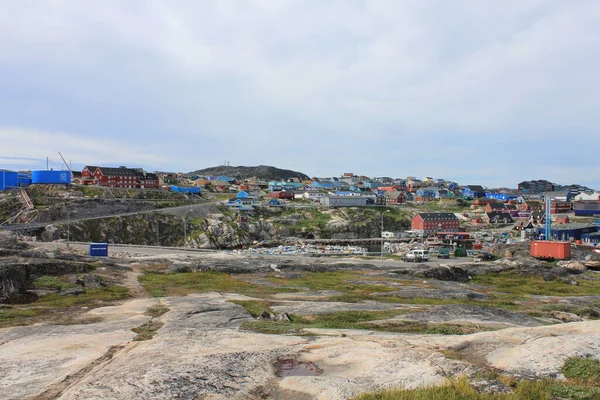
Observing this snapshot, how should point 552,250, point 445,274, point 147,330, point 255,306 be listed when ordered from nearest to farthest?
point 147,330
point 255,306
point 445,274
point 552,250

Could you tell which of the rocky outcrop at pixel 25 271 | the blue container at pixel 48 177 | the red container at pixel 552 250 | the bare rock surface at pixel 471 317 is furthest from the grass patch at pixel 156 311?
the blue container at pixel 48 177

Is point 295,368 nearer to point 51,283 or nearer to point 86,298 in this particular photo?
point 86,298

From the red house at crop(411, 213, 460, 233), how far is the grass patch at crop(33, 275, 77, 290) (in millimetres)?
126153

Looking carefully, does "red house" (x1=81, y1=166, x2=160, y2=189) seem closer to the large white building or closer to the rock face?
the large white building

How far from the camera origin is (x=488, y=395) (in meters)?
12.2

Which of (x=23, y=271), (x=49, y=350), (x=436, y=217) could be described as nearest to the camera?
(x=49, y=350)

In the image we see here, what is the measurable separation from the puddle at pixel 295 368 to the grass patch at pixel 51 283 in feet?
102

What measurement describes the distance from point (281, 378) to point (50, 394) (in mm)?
7793

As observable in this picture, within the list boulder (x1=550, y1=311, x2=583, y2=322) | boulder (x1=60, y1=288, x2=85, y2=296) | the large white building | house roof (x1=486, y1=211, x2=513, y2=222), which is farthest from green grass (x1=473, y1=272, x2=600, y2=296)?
house roof (x1=486, y1=211, x2=513, y2=222)

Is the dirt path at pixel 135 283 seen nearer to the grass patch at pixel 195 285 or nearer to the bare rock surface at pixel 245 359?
the grass patch at pixel 195 285

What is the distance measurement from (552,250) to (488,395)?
86.9 m

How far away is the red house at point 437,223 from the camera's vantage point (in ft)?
488

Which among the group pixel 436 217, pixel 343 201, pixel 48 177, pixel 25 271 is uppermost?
pixel 48 177

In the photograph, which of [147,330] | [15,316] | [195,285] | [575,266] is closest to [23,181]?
[195,285]
